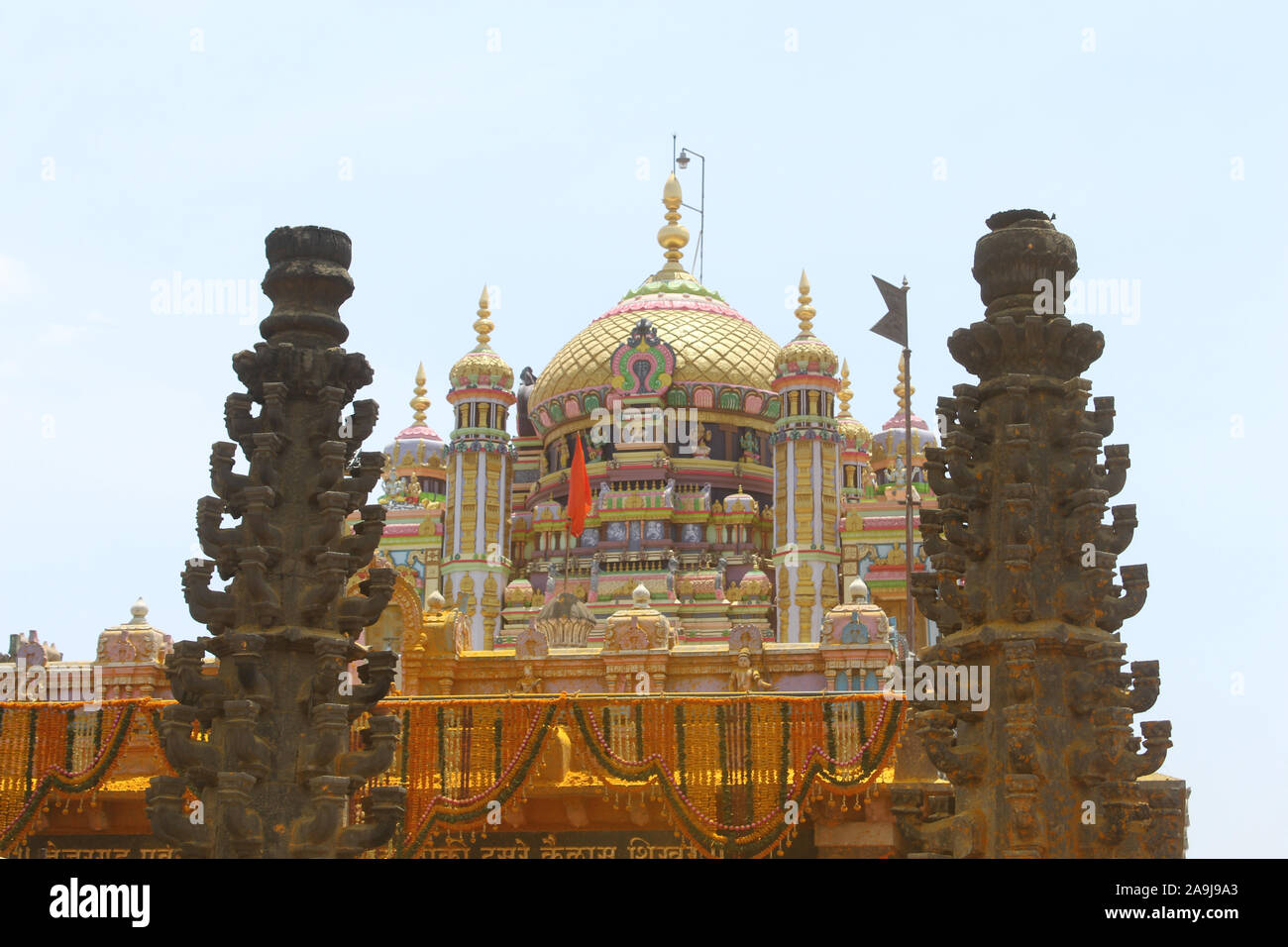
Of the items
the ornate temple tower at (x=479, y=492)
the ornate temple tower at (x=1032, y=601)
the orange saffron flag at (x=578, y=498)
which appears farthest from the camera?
the ornate temple tower at (x=479, y=492)

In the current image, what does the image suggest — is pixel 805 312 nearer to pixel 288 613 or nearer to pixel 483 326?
pixel 483 326

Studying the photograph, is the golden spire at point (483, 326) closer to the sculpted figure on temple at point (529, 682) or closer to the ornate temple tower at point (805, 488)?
the ornate temple tower at point (805, 488)

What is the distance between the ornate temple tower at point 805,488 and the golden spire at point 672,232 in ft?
38.5

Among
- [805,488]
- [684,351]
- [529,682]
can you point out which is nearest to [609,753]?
[529,682]

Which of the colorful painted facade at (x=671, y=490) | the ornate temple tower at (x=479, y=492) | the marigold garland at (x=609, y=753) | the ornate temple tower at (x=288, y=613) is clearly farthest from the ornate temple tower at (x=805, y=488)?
the ornate temple tower at (x=288, y=613)

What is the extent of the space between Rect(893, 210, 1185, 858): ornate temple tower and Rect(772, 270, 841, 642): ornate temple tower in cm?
3349

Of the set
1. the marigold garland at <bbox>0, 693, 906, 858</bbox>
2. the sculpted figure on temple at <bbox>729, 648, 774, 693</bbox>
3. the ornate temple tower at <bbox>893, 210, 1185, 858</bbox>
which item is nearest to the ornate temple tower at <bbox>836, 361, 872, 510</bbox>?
the sculpted figure on temple at <bbox>729, 648, 774, 693</bbox>

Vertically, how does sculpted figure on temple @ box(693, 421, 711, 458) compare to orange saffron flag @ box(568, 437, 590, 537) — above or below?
above

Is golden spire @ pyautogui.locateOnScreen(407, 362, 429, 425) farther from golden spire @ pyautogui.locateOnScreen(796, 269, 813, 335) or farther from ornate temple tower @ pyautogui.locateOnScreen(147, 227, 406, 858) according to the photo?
ornate temple tower @ pyautogui.locateOnScreen(147, 227, 406, 858)

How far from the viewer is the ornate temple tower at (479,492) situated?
50000 mm

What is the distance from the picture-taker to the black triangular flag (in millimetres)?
37062
